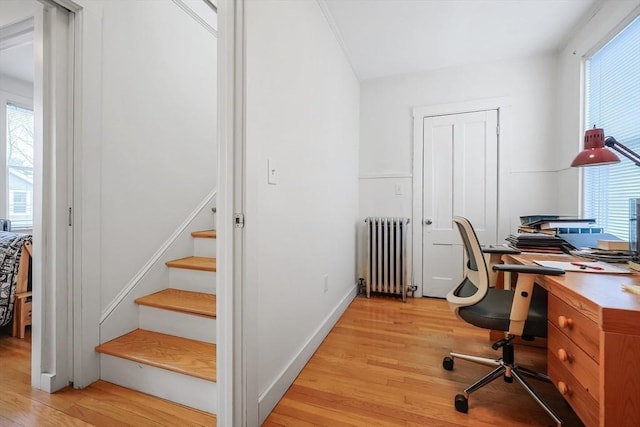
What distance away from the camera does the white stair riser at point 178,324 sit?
1572 millimetres

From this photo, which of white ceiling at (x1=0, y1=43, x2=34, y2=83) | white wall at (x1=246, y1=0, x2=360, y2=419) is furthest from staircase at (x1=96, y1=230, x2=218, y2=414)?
white ceiling at (x1=0, y1=43, x2=34, y2=83)

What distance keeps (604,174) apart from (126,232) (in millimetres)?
3490

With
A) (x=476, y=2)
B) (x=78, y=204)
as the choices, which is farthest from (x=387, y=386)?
(x=476, y=2)

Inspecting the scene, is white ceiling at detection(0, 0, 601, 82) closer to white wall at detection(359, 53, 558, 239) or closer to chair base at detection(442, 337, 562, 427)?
white wall at detection(359, 53, 558, 239)

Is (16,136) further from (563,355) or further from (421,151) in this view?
(563,355)

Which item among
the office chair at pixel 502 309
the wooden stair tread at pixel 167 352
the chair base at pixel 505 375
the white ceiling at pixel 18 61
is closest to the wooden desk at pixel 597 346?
the office chair at pixel 502 309

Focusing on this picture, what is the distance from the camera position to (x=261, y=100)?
1225mm

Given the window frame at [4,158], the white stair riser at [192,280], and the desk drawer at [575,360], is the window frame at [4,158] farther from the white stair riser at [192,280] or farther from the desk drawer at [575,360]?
the desk drawer at [575,360]

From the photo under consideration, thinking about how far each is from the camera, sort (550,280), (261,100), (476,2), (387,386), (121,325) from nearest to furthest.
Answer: (550,280) → (261,100) → (387,386) → (121,325) → (476,2)

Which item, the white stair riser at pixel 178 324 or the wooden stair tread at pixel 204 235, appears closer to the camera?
the white stair riser at pixel 178 324

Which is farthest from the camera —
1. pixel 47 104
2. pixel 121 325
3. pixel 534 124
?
pixel 534 124

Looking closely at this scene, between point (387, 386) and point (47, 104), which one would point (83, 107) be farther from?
point (387, 386)

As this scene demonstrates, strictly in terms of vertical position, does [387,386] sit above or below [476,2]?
below

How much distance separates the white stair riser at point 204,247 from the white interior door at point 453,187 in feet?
7.31
